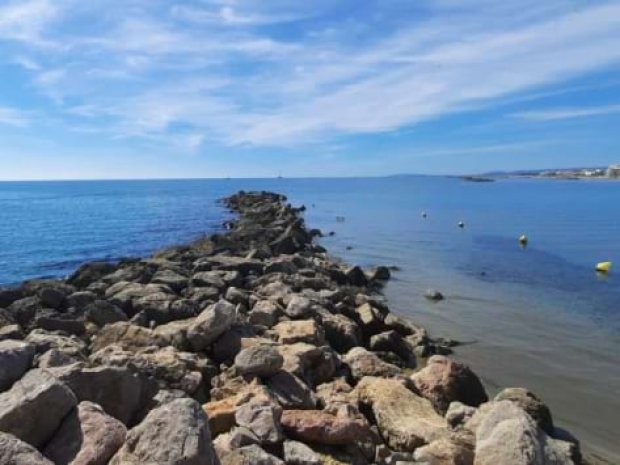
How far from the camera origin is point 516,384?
43.1ft

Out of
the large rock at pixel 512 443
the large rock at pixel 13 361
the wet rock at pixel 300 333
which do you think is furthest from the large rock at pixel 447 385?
the large rock at pixel 13 361

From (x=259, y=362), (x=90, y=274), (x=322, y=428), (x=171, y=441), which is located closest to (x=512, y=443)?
(x=322, y=428)

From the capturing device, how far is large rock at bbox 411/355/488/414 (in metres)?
9.88

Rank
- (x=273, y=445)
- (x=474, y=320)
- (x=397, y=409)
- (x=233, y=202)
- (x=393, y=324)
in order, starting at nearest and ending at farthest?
1. (x=273, y=445)
2. (x=397, y=409)
3. (x=393, y=324)
4. (x=474, y=320)
5. (x=233, y=202)

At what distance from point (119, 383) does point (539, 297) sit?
63.3 ft

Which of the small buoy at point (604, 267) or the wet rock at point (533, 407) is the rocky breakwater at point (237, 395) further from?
the small buoy at point (604, 267)

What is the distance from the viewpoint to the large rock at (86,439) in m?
5.40

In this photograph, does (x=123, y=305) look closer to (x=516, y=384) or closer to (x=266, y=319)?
(x=266, y=319)

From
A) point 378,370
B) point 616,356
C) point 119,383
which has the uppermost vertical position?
point 119,383

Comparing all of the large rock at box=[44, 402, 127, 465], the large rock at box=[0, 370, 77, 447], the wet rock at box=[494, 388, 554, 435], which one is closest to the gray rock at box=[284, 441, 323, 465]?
the large rock at box=[44, 402, 127, 465]

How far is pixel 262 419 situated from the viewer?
6.93 metres

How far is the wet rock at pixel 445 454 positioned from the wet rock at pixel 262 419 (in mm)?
1737

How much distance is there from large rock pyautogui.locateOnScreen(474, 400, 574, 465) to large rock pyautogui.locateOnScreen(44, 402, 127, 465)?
4.07 metres

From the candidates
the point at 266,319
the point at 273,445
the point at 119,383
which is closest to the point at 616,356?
the point at 266,319
